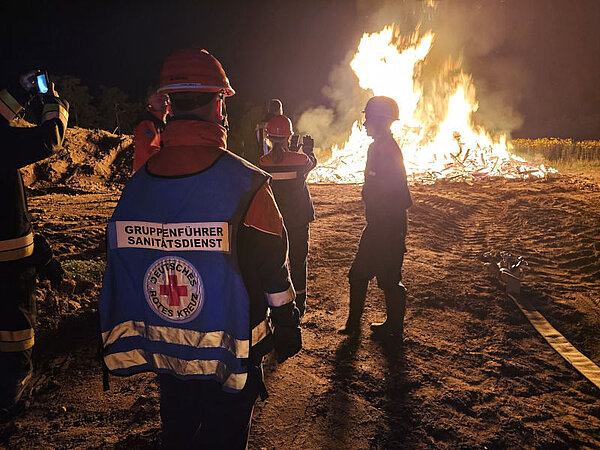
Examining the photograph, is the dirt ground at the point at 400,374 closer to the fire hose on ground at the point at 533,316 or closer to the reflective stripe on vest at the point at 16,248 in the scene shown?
the fire hose on ground at the point at 533,316

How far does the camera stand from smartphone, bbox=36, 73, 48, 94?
2.96 meters

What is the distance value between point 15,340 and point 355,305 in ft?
11.0

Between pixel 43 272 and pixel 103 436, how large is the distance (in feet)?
4.93

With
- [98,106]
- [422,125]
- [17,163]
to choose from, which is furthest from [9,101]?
[98,106]

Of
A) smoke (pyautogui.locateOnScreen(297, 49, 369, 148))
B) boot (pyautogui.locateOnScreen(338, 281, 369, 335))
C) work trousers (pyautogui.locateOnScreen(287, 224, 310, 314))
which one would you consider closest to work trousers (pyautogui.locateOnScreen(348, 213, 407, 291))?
boot (pyautogui.locateOnScreen(338, 281, 369, 335))

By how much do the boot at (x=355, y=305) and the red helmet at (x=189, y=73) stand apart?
10.3ft

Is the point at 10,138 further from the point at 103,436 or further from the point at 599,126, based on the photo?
the point at 599,126

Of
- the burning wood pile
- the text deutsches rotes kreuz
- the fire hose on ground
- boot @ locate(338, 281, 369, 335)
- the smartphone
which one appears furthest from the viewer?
the burning wood pile

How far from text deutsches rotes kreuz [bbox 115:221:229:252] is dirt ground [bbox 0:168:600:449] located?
1.96 m

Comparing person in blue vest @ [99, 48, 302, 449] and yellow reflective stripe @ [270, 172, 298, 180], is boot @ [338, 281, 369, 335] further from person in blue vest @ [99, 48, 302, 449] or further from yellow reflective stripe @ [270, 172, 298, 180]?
person in blue vest @ [99, 48, 302, 449]

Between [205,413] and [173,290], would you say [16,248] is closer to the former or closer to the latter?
[173,290]

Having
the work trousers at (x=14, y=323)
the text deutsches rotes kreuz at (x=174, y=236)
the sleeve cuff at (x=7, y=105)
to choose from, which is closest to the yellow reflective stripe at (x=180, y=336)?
the text deutsches rotes kreuz at (x=174, y=236)

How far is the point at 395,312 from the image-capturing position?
4309 millimetres

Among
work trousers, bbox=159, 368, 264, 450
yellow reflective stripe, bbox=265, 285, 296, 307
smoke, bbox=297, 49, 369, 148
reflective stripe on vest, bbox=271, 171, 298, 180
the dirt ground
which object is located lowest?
the dirt ground
